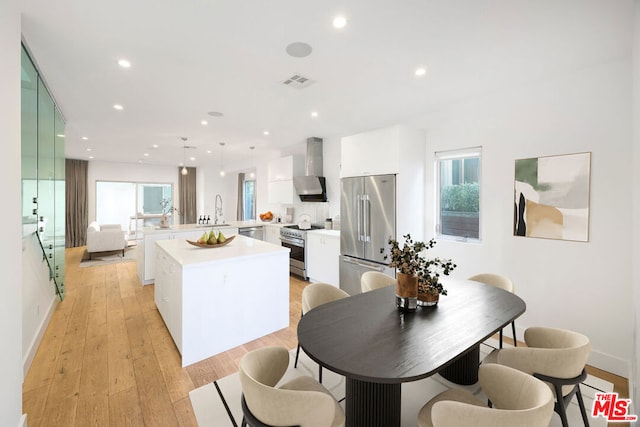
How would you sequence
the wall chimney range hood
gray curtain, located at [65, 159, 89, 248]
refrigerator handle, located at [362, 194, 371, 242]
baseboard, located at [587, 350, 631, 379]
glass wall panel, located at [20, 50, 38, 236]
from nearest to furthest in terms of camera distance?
glass wall panel, located at [20, 50, 38, 236] → baseboard, located at [587, 350, 631, 379] → refrigerator handle, located at [362, 194, 371, 242] → the wall chimney range hood → gray curtain, located at [65, 159, 89, 248]

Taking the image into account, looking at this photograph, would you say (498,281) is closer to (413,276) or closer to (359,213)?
(413,276)

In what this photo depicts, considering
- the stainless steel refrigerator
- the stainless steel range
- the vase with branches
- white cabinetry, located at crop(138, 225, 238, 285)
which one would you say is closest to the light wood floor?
white cabinetry, located at crop(138, 225, 238, 285)

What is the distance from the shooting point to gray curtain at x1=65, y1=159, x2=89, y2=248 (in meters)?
8.34

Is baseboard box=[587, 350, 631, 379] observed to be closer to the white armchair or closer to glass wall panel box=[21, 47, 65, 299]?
glass wall panel box=[21, 47, 65, 299]

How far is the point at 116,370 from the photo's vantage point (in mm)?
2410

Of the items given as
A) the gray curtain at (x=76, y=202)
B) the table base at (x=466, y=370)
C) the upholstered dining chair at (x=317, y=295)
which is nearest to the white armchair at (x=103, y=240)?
the gray curtain at (x=76, y=202)

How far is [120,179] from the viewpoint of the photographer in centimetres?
924

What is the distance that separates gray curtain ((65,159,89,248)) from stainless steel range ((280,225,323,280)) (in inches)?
283

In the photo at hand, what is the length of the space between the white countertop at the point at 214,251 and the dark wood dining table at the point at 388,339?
1.24 meters

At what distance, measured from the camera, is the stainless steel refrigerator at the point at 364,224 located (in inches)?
144

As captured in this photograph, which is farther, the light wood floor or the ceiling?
the light wood floor

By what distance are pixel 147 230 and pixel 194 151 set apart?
2860 millimetres

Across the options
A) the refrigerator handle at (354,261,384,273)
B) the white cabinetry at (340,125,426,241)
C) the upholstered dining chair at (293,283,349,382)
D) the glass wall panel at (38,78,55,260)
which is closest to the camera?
the upholstered dining chair at (293,283,349,382)

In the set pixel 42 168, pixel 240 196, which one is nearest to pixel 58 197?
pixel 42 168
